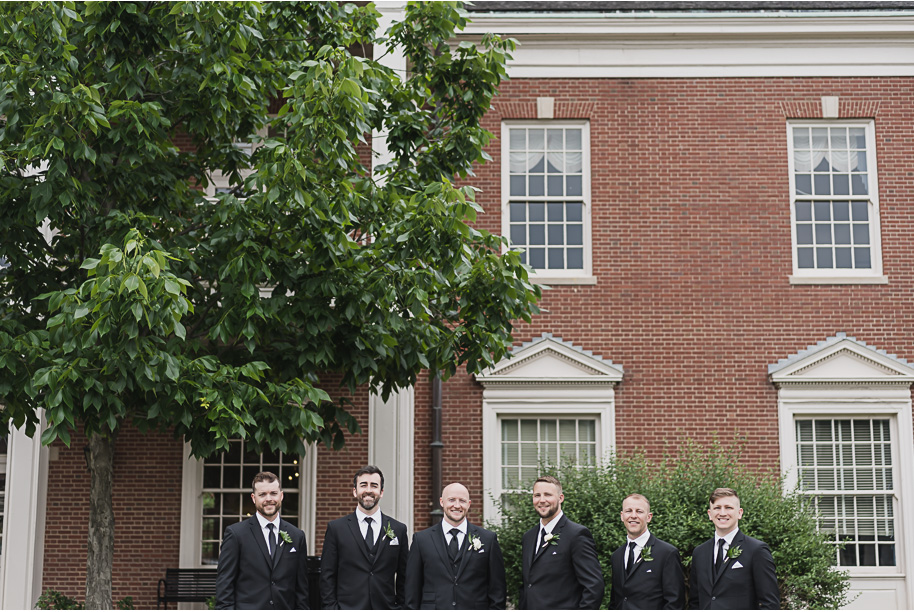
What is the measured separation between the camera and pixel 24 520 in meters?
13.9

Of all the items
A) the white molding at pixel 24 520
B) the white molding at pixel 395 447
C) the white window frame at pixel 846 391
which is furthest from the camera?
the white window frame at pixel 846 391

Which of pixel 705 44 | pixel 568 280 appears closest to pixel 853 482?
pixel 568 280

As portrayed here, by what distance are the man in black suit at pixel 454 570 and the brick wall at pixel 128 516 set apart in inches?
294

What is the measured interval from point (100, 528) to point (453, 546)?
13.9 feet

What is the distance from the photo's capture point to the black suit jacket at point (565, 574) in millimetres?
7594

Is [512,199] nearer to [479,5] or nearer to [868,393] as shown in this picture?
[479,5]

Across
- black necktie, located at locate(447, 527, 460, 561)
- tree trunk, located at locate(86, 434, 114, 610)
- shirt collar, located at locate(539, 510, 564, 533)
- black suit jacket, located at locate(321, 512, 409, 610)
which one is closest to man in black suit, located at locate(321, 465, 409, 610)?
black suit jacket, located at locate(321, 512, 409, 610)

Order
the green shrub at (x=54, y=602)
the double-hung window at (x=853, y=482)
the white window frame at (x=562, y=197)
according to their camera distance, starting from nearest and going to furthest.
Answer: the green shrub at (x=54, y=602) < the double-hung window at (x=853, y=482) < the white window frame at (x=562, y=197)

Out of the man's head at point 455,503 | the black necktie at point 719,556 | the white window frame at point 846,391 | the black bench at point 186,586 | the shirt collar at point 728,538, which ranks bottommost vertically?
the black bench at point 186,586

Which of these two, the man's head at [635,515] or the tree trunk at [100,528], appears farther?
the tree trunk at [100,528]

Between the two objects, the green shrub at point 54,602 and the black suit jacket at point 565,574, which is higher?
the black suit jacket at point 565,574

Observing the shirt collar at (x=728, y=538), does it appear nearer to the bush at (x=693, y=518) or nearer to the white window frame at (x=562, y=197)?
the bush at (x=693, y=518)

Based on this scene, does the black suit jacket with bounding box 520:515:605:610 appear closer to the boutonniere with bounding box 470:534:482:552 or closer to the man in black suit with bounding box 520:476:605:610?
the man in black suit with bounding box 520:476:605:610

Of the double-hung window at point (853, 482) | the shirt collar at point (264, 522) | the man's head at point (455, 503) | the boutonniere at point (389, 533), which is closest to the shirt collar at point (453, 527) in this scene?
the man's head at point (455, 503)
